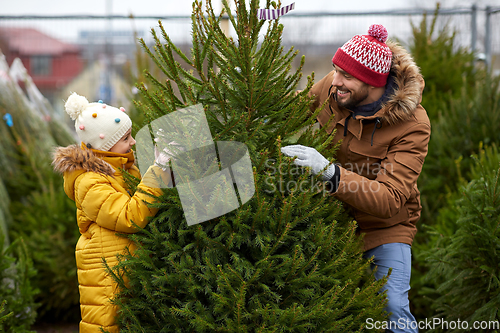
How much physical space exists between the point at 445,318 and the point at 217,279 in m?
2.21

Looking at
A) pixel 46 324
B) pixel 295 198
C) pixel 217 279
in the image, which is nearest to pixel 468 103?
pixel 295 198

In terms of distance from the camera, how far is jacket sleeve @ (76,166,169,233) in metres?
2.04

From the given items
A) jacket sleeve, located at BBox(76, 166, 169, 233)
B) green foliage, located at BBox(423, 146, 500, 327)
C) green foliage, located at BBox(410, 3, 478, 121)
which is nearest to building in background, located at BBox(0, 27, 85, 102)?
green foliage, located at BBox(410, 3, 478, 121)

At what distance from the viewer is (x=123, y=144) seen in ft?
8.16

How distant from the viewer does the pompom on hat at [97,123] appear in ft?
7.89

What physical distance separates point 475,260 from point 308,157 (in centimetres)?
178

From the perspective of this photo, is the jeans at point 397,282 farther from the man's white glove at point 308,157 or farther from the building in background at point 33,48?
the building in background at point 33,48

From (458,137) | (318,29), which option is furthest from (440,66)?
(318,29)

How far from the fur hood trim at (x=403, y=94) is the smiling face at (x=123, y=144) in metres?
1.46

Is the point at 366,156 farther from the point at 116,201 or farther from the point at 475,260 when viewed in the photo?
the point at 116,201

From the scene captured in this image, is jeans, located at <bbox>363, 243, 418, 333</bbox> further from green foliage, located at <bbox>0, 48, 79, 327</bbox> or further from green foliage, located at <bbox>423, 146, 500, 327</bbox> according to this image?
green foliage, located at <bbox>0, 48, 79, 327</bbox>

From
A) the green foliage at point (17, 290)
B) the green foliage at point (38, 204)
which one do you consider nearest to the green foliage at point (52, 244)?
the green foliage at point (38, 204)

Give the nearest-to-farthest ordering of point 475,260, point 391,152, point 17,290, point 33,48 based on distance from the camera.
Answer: point 391,152 < point 475,260 < point 17,290 < point 33,48

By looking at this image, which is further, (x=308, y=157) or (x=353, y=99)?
(x=353, y=99)
